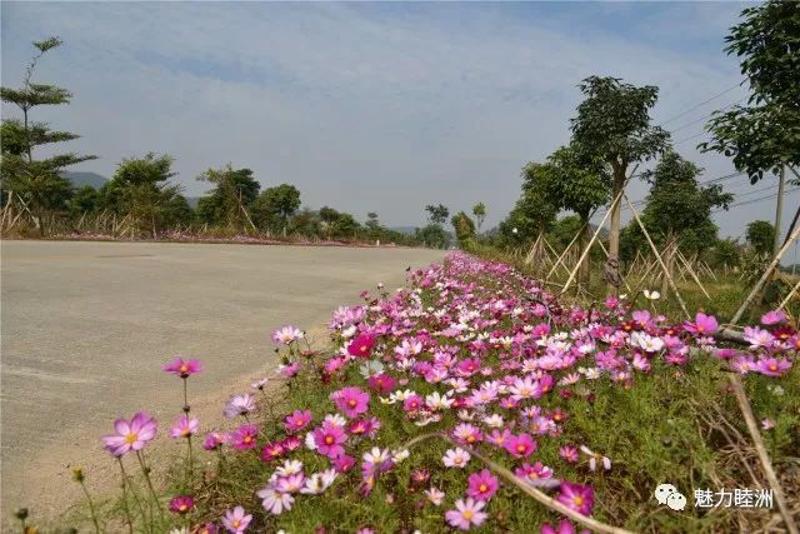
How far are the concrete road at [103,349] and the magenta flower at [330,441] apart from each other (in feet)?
3.32

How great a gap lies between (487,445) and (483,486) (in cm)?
52

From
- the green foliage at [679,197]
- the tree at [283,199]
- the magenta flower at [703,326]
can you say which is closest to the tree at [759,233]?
the green foliage at [679,197]

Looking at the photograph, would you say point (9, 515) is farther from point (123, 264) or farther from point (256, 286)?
→ point (123, 264)

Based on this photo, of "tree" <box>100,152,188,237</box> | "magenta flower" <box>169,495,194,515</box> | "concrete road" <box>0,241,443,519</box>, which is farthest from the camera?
"tree" <box>100,152,188,237</box>

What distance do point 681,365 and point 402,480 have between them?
1274mm

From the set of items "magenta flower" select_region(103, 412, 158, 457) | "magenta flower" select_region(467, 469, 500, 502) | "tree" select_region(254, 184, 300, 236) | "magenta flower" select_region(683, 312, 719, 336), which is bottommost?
"magenta flower" select_region(467, 469, 500, 502)

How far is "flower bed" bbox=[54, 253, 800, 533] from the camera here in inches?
62.8

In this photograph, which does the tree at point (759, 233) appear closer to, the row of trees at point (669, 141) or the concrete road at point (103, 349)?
the row of trees at point (669, 141)

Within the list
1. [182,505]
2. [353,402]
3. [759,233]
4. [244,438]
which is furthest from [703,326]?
[759,233]

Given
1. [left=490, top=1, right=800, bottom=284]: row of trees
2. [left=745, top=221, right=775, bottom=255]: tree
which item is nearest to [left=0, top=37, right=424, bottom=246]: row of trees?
[left=490, top=1, right=800, bottom=284]: row of trees

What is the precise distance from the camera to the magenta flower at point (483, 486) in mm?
1499

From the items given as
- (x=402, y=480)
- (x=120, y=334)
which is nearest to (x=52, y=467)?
(x=402, y=480)

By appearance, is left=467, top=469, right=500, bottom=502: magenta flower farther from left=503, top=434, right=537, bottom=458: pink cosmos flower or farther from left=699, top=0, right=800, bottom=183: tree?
left=699, top=0, right=800, bottom=183: tree

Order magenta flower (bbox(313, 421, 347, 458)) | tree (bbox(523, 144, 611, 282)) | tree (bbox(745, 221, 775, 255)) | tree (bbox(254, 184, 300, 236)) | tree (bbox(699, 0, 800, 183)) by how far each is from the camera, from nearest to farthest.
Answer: magenta flower (bbox(313, 421, 347, 458)) < tree (bbox(699, 0, 800, 183)) < tree (bbox(523, 144, 611, 282)) < tree (bbox(745, 221, 775, 255)) < tree (bbox(254, 184, 300, 236))
